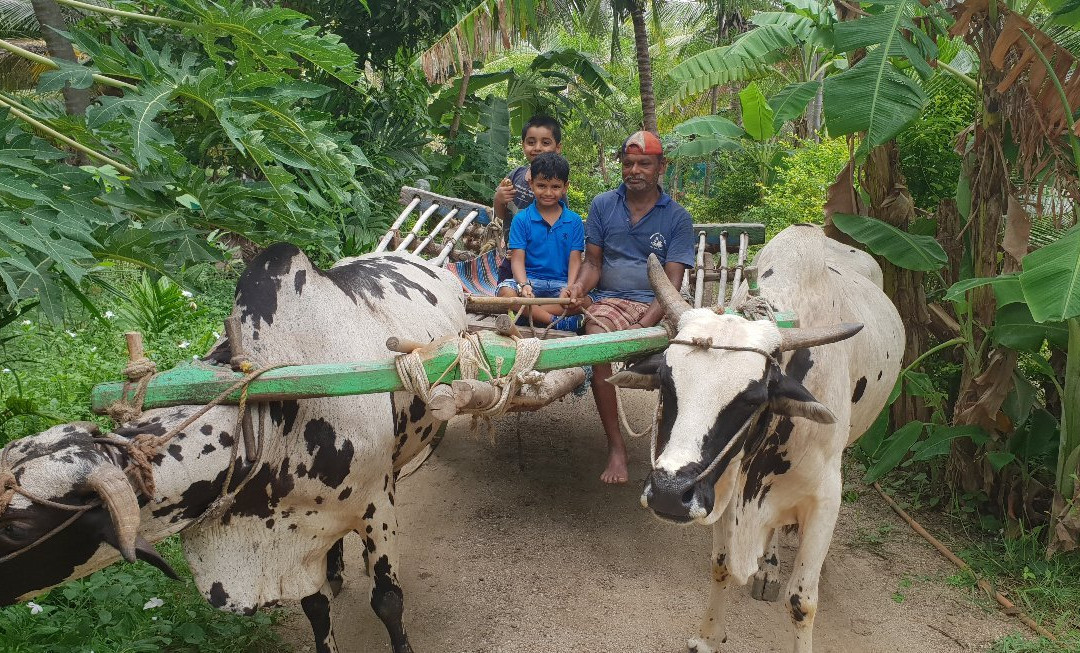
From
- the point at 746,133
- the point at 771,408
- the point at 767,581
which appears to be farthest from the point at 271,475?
the point at 746,133

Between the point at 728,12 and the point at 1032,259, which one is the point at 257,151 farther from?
the point at 728,12

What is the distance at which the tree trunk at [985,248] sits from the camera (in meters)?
4.46

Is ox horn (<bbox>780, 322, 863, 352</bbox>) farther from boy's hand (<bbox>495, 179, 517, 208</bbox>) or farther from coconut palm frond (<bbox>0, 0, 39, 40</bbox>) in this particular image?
coconut palm frond (<bbox>0, 0, 39, 40</bbox>)

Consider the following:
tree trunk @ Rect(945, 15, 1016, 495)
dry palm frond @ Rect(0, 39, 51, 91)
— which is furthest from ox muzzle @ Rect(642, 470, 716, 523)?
dry palm frond @ Rect(0, 39, 51, 91)

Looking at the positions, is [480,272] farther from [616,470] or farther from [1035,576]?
[1035,576]

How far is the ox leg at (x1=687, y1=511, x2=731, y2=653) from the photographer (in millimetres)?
3582

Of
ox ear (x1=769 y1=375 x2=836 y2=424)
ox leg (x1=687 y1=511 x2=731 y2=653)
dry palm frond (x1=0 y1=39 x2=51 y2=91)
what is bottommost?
ox leg (x1=687 y1=511 x2=731 y2=653)

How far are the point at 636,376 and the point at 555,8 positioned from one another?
973 centimetres

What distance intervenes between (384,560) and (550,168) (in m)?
2.44

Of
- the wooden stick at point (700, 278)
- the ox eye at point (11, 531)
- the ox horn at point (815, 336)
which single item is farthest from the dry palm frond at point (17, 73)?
the ox horn at point (815, 336)

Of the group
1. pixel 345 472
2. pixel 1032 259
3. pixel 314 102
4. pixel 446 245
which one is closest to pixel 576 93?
pixel 314 102

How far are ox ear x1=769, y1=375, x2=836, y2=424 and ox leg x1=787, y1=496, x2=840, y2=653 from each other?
752 mm

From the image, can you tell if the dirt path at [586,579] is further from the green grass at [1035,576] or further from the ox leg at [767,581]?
the green grass at [1035,576]

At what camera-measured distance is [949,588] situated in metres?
4.32
